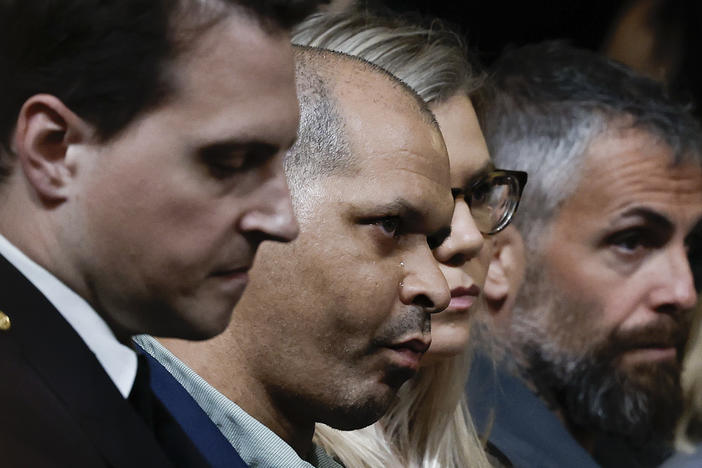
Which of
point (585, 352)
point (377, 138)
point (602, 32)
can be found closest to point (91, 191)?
point (377, 138)

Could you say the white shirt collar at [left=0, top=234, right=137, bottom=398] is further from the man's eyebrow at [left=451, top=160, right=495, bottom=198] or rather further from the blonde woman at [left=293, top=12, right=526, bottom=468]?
the man's eyebrow at [left=451, top=160, right=495, bottom=198]

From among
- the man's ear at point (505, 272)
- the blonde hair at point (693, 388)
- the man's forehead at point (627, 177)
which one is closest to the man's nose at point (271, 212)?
the man's ear at point (505, 272)

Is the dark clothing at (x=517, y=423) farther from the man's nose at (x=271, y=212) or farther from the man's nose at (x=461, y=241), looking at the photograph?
the man's nose at (x=271, y=212)

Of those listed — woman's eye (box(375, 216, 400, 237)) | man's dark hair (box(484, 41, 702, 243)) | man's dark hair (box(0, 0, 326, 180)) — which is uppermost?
man's dark hair (box(0, 0, 326, 180))

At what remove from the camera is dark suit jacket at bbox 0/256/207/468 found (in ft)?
2.97

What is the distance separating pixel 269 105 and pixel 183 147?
10 centimetres

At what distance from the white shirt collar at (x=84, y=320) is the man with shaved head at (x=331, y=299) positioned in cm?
40

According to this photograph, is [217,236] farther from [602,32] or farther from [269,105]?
[602,32]

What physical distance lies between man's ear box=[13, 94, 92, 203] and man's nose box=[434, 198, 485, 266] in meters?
0.99

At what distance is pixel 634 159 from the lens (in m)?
2.64

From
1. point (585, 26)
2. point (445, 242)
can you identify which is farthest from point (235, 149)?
point (585, 26)

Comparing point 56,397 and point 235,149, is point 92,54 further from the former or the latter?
point 56,397

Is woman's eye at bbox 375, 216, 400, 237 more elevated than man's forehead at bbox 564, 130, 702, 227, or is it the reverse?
woman's eye at bbox 375, 216, 400, 237

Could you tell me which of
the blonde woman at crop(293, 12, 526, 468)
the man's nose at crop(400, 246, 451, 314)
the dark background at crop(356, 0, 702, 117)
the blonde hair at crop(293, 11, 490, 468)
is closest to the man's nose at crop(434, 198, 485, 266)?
the blonde woman at crop(293, 12, 526, 468)
